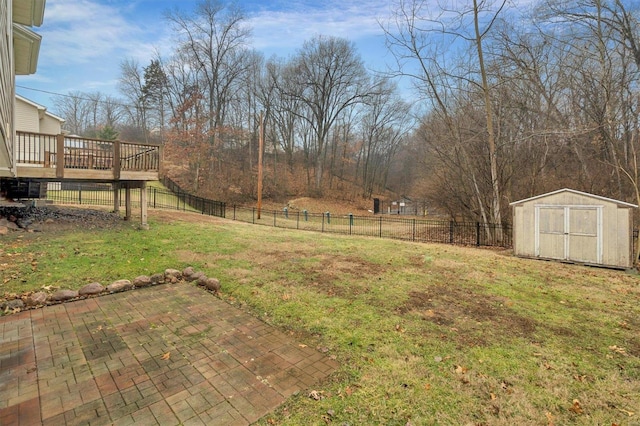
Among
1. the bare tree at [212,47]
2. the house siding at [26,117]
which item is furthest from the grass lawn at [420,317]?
the bare tree at [212,47]

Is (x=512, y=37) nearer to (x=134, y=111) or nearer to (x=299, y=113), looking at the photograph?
(x=299, y=113)

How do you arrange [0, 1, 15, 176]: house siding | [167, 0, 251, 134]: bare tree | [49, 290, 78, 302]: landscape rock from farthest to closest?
[167, 0, 251, 134]: bare tree < [49, 290, 78, 302]: landscape rock < [0, 1, 15, 176]: house siding

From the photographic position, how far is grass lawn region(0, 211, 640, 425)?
268cm

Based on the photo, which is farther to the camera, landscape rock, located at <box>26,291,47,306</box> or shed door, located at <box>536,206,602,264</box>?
shed door, located at <box>536,206,602,264</box>

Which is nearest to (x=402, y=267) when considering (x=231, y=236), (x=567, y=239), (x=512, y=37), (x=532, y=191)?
(x=567, y=239)

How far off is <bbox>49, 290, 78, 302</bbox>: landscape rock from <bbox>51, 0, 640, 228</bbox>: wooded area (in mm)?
12993

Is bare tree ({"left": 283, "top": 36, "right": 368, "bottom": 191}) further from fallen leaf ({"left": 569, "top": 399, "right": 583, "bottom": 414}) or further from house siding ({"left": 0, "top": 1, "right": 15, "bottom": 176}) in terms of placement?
fallen leaf ({"left": 569, "top": 399, "right": 583, "bottom": 414})

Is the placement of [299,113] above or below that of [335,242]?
above

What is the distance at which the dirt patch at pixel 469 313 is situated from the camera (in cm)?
401

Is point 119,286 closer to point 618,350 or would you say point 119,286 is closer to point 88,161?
point 88,161

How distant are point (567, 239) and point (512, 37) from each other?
9.31m

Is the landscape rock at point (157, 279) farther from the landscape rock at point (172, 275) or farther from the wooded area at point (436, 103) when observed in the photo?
the wooded area at point (436, 103)

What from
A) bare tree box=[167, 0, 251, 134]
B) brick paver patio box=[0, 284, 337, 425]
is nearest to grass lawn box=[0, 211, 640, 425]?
brick paver patio box=[0, 284, 337, 425]

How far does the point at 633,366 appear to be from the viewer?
3271 mm
